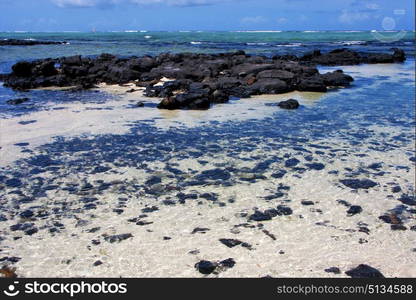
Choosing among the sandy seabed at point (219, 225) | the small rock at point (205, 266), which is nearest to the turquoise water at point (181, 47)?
the sandy seabed at point (219, 225)

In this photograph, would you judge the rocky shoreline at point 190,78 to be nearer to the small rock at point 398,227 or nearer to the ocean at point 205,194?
the ocean at point 205,194

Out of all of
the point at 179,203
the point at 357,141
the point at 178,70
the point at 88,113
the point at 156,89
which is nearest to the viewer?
the point at 179,203

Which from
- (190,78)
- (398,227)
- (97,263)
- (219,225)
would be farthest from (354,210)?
(190,78)

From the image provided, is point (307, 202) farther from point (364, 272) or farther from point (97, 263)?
point (97, 263)

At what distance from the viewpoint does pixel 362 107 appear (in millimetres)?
18312

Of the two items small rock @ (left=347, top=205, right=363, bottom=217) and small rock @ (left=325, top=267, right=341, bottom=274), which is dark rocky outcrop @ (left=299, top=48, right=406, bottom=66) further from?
small rock @ (left=325, top=267, right=341, bottom=274)

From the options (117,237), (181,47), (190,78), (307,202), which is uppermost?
(181,47)

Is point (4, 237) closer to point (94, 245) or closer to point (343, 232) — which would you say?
point (94, 245)

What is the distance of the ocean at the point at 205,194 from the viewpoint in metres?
6.18

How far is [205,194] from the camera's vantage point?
854 centimetres

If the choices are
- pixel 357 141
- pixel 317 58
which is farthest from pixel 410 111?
pixel 317 58

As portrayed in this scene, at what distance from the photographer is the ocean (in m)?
6.18

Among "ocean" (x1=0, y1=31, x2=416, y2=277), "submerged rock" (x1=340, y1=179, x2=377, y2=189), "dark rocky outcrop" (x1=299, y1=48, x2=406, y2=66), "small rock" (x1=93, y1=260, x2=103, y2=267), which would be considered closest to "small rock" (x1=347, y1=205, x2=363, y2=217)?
"ocean" (x1=0, y1=31, x2=416, y2=277)

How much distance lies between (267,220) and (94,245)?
311 cm
